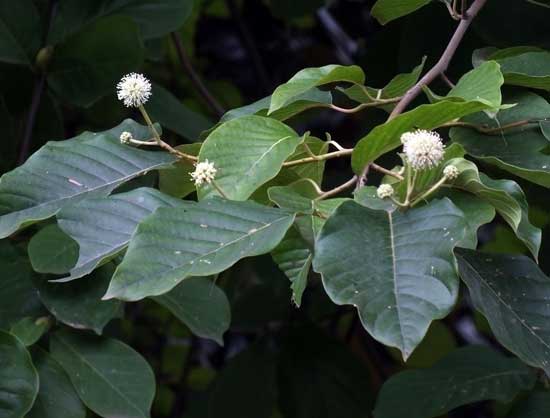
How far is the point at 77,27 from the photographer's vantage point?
5.80 feet

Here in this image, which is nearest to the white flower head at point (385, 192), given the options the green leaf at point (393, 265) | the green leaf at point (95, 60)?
the green leaf at point (393, 265)

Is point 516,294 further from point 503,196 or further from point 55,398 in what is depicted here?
point 55,398

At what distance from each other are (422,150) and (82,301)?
59 cm

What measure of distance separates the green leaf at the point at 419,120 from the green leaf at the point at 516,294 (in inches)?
5.4

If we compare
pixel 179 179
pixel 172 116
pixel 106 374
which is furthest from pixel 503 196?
pixel 172 116

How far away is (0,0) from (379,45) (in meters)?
0.74

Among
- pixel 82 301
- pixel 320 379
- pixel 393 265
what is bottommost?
pixel 320 379

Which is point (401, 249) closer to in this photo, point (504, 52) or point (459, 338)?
point (504, 52)

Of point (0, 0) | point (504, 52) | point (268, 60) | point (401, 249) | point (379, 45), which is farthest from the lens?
point (268, 60)

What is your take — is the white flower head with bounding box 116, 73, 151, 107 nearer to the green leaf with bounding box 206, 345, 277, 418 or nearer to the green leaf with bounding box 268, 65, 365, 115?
the green leaf with bounding box 268, 65, 365, 115

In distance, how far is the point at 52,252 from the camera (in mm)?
1215

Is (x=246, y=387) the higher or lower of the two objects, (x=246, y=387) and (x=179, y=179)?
the lower

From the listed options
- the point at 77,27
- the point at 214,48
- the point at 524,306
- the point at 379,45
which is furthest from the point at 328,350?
the point at 214,48

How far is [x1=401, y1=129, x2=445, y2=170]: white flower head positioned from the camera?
31.1 inches
